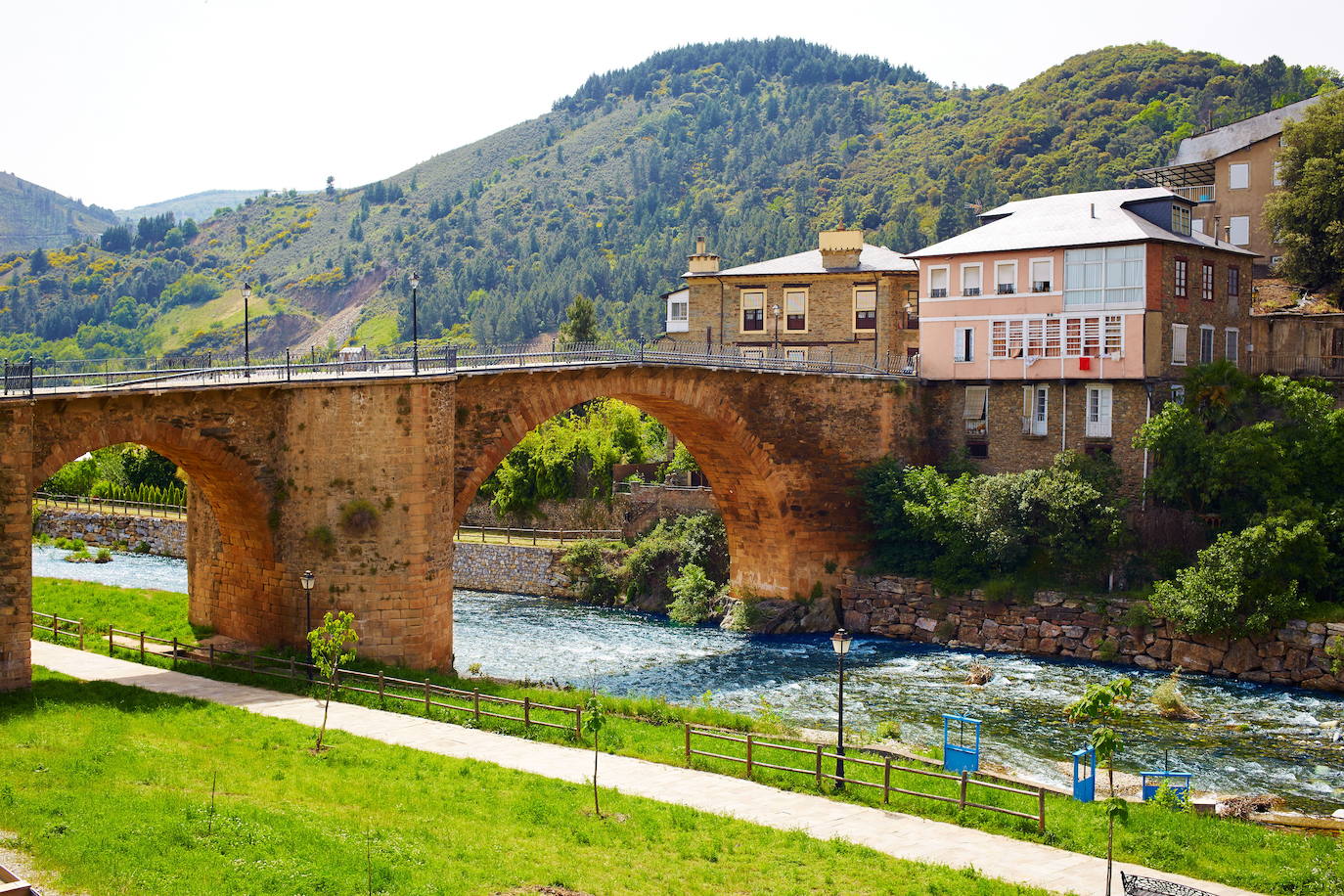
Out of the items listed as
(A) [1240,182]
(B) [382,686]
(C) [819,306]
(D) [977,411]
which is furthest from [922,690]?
(A) [1240,182]

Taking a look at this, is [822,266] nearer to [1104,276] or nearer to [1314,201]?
[1104,276]

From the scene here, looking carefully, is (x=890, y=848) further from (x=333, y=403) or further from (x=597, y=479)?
(x=597, y=479)

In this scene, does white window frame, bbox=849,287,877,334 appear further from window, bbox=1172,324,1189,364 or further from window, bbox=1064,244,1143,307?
window, bbox=1172,324,1189,364

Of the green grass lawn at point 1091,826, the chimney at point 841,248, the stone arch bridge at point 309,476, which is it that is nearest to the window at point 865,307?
the chimney at point 841,248

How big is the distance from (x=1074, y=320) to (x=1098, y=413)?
136 inches

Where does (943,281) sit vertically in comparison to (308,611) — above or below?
above

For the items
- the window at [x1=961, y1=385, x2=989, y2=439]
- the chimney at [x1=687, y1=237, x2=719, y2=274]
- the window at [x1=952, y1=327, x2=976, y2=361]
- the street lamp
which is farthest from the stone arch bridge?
the chimney at [x1=687, y1=237, x2=719, y2=274]

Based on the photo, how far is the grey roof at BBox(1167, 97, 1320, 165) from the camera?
63906 mm

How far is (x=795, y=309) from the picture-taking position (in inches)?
2445

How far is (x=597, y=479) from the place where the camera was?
66.6 metres

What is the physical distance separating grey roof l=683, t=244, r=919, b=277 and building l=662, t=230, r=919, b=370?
43 millimetres

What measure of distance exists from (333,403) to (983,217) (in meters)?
31.3

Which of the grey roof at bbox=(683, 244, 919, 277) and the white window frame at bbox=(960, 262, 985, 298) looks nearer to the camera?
the white window frame at bbox=(960, 262, 985, 298)

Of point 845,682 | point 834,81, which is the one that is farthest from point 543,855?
point 834,81
